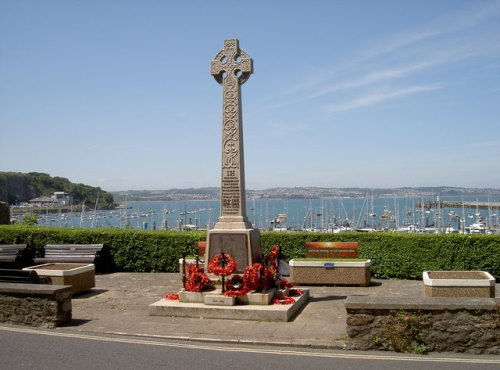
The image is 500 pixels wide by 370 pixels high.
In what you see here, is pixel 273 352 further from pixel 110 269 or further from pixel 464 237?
pixel 110 269

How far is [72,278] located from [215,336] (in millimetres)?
6101

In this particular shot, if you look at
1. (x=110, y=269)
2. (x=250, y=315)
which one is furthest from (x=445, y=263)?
(x=110, y=269)

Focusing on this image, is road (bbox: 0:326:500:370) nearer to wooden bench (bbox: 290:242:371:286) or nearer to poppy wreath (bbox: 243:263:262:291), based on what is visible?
poppy wreath (bbox: 243:263:262:291)

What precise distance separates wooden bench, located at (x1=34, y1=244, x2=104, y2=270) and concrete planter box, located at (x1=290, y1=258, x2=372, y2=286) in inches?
269

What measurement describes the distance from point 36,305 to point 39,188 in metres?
89.6

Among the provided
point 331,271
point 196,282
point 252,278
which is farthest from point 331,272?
point 196,282

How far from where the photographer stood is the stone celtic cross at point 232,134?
42.9 ft

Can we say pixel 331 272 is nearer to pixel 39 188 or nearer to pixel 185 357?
pixel 185 357

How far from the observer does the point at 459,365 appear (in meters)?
7.48

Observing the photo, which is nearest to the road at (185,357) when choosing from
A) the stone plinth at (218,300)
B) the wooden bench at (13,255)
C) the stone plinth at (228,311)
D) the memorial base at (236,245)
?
the stone plinth at (228,311)

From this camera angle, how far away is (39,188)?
9444 centimetres

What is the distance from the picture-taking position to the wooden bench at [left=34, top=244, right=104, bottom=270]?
18.2 metres

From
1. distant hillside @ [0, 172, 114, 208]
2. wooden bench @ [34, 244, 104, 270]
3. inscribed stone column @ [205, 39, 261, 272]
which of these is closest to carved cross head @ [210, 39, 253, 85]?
inscribed stone column @ [205, 39, 261, 272]

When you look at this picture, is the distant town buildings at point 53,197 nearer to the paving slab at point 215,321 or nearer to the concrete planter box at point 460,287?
the paving slab at point 215,321
